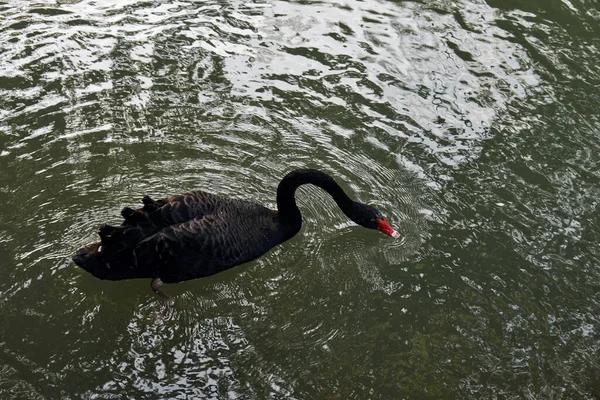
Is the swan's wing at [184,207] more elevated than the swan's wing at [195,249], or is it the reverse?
the swan's wing at [184,207]

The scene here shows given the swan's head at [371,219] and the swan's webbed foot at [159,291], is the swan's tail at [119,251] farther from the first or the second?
the swan's head at [371,219]

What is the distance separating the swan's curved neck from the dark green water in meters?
0.23

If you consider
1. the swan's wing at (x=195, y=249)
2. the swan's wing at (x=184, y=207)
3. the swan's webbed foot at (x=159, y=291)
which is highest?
the swan's wing at (x=184, y=207)

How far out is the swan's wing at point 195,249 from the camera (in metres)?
4.82

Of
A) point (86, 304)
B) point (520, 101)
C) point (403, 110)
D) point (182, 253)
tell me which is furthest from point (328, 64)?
point (86, 304)

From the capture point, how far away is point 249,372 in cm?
441

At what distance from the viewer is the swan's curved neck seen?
5.38 meters

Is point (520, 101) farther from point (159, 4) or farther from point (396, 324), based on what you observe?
point (159, 4)

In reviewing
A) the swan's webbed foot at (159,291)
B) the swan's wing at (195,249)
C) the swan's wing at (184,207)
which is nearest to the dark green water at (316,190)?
the swan's webbed foot at (159,291)

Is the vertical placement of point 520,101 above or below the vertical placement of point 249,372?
above

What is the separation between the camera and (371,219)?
210 inches

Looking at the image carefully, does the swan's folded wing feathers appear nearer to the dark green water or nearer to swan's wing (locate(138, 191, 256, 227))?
swan's wing (locate(138, 191, 256, 227))

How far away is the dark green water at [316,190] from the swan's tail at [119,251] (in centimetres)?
20

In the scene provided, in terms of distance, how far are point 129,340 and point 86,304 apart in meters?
0.50
